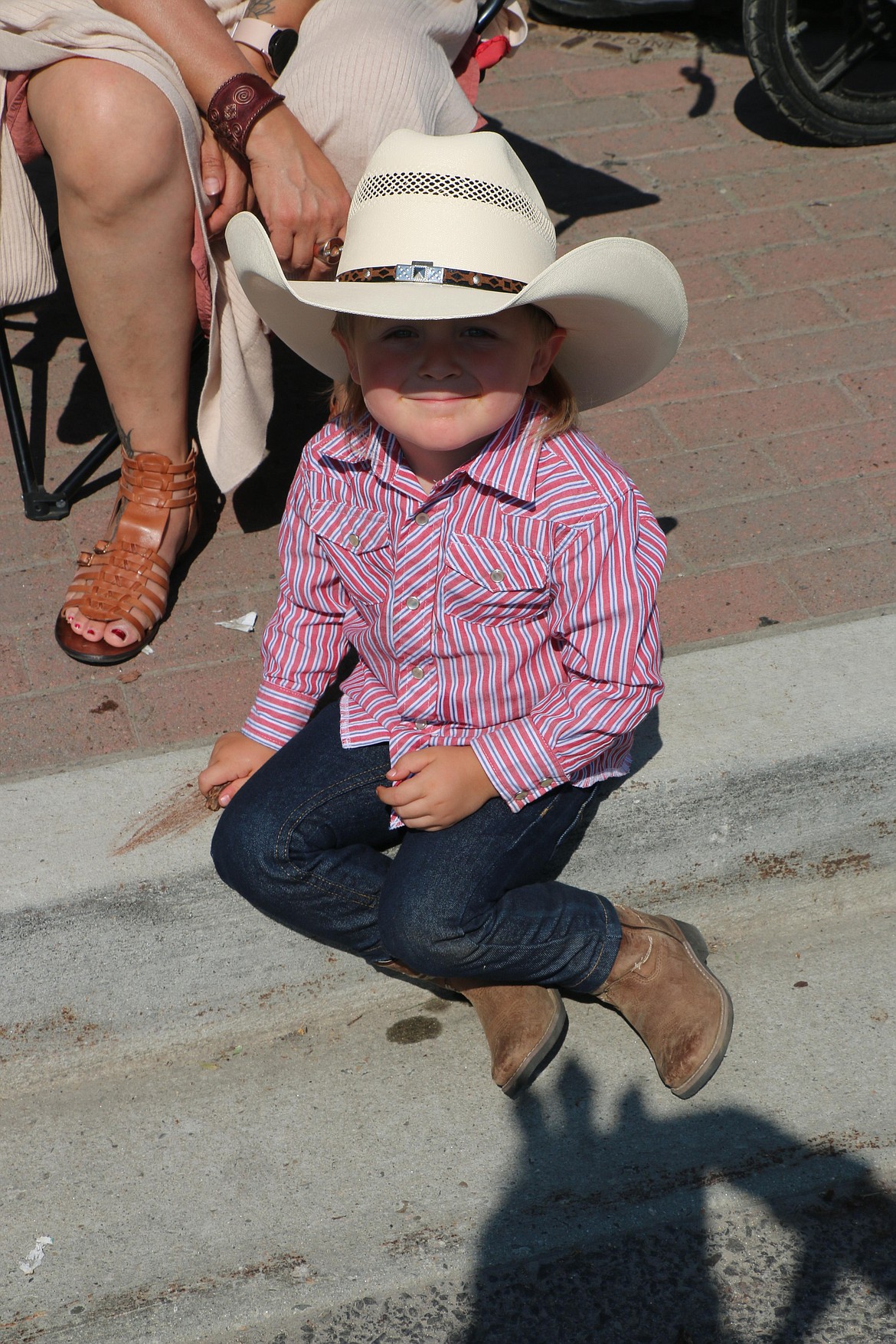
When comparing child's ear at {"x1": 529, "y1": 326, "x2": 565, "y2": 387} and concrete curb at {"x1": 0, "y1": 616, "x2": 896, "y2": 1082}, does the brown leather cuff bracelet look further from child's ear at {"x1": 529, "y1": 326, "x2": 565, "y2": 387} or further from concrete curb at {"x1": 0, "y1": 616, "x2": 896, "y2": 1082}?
concrete curb at {"x1": 0, "y1": 616, "x2": 896, "y2": 1082}

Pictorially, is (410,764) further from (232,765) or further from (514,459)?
(514,459)

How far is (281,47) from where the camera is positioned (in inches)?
104

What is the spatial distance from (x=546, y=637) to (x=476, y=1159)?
818 millimetres

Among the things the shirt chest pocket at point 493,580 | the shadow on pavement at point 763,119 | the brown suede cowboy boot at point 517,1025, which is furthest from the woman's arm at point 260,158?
the shadow on pavement at point 763,119

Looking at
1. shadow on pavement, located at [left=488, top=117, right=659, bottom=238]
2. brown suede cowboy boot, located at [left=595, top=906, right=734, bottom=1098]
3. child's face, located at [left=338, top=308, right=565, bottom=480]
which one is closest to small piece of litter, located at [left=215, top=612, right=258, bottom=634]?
child's face, located at [left=338, top=308, right=565, bottom=480]

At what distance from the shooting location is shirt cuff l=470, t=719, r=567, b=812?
77.9 inches

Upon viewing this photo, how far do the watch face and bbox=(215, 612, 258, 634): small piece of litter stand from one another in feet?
3.66

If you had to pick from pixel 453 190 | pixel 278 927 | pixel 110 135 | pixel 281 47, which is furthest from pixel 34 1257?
pixel 281 47

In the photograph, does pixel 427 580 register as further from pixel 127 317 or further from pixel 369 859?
pixel 127 317

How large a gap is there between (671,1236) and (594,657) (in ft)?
2.81

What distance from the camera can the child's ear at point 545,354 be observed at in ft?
6.28

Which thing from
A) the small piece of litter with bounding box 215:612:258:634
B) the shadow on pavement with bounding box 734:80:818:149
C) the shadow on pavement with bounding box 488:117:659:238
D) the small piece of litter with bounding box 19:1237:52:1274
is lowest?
the small piece of litter with bounding box 19:1237:52:1274

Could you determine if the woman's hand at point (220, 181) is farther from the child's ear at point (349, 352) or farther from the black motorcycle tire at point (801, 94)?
the black motorcycle tire at point (801, 94)

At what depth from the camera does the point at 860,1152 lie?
1.99 metres
